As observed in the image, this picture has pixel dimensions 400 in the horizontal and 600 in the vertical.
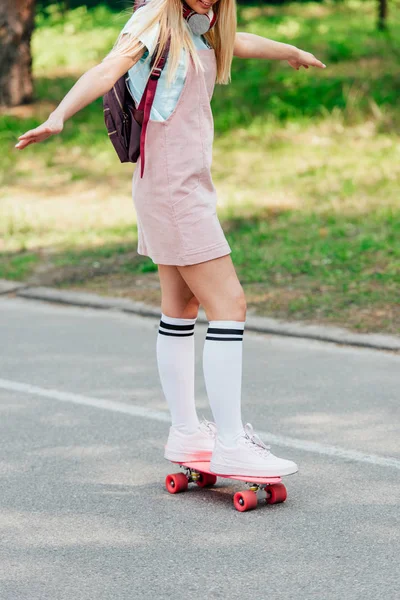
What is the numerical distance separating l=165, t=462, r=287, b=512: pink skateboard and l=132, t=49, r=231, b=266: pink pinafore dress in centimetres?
83

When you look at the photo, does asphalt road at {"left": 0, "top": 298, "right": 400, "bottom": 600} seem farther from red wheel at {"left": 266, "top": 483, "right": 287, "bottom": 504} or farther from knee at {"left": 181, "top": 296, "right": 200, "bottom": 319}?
knee at {"left": 181, "top": 296, "right": 200, "bottom": 319}

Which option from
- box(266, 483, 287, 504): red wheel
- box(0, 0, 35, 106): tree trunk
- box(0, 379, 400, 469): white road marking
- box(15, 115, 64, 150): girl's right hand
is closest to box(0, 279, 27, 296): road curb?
box(0, 379, 400, 469): white road marking

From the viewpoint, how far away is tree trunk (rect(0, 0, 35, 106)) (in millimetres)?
14992

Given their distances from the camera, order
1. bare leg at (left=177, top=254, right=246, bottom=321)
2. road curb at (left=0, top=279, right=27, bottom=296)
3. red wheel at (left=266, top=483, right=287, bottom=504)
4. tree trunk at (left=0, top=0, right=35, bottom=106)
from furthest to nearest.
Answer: tree trunk at (left=0, top=0, right=35, bottom=106), road curb at (left=0, top=279, right=27, bottom=296), red wheel at (left=266, top=483, right=287, bottom=504), bare leg at (left=177, top=254, right=246, bottom=321)

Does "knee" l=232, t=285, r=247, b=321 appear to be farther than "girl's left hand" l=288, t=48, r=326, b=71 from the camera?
No

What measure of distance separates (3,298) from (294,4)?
611 inches

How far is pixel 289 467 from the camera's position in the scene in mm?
4129

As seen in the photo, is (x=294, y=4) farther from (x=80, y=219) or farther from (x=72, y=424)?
(x=72, y=424)

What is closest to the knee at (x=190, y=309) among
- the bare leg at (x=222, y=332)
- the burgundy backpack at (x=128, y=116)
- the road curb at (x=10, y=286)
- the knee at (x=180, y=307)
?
the knee at (x=180, y=307)

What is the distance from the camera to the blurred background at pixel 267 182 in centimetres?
834

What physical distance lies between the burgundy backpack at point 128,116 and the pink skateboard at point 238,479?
3.84ft

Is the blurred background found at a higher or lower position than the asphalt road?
lower

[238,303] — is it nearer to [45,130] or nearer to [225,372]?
[225,372]

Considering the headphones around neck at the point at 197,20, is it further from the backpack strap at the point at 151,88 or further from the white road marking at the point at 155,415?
the white road marking at the point at 155,415
